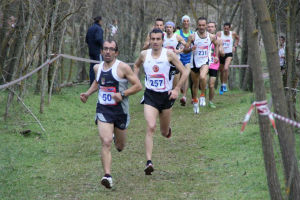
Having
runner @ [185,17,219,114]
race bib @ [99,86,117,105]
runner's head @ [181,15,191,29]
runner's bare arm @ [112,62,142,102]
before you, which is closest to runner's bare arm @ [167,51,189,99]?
runner's bare arm @ [112,62,142,102]

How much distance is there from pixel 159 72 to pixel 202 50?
5042mm

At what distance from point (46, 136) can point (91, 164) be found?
7.93 feet

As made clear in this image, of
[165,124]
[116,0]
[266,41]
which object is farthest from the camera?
[116,0]

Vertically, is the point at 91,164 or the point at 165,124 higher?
the point at 165,124

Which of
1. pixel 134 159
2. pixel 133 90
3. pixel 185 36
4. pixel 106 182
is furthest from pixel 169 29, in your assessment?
pixel 106 182

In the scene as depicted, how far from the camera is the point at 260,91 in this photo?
4719mm

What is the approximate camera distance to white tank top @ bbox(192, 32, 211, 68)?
13.2 meters

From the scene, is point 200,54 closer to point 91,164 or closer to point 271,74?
point 91,164

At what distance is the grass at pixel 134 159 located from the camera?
22.6 feet

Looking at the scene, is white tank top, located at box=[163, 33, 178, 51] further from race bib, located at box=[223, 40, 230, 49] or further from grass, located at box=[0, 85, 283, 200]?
race bib, located at box=[223, 40, 230, 49]

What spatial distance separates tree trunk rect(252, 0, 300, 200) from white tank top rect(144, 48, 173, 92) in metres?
3.54

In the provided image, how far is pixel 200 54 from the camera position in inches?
519

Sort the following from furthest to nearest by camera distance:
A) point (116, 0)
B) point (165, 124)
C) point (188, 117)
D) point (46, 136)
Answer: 1. point (116, 0)
2. point (188, 117)
3. point (46, 136)
4. point (165, 124)

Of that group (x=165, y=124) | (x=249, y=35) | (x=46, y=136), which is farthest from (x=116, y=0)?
(x=249, y=35)
